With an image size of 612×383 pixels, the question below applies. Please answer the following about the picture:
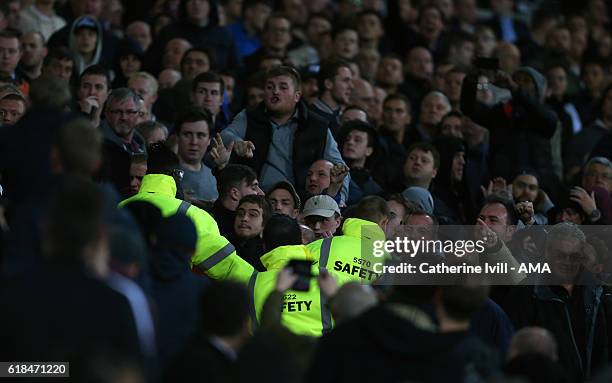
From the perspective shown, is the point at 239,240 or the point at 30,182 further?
the point at 239,240

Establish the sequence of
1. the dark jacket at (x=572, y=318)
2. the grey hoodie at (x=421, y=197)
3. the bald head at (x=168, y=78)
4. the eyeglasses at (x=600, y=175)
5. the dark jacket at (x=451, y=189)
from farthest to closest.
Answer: the bald head at (x=168, y=78) < the eyeglasses at (x=600, y=175) < the dark jacket at (x=451, y=189) < the grey hoodie at (x=421, y=197) < the dark jacket at (x=572, y=318)

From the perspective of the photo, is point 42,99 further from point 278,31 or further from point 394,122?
point 278,31

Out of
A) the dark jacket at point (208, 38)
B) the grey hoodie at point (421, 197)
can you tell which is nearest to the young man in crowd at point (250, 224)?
the grey hoodie at point (421, 197)

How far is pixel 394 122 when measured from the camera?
14523 millimetres

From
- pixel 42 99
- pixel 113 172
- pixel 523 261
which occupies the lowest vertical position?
pixel 523 261

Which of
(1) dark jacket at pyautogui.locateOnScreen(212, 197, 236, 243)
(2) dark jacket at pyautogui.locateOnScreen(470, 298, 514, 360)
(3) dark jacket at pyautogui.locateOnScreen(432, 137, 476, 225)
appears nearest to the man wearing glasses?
(1) dark jacket at pyautogui.locateOnScreen(212, 197, 236, 243)

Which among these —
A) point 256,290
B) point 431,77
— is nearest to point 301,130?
point 256,290

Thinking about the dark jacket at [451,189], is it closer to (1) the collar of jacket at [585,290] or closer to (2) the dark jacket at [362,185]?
(2) the dark jacket at [362,185]

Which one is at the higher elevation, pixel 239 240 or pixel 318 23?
pixel 318 23

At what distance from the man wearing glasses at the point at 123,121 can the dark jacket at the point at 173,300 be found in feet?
14.7

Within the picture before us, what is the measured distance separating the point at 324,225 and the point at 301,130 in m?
1.52

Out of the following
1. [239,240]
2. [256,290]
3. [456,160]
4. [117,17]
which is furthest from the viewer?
[117,17]

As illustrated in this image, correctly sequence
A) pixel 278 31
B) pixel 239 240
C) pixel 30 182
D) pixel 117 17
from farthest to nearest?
pixel 117 17
pixel 278 31
pixel 239 240
pixel 30 182

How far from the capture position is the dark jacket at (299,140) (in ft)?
40.3
